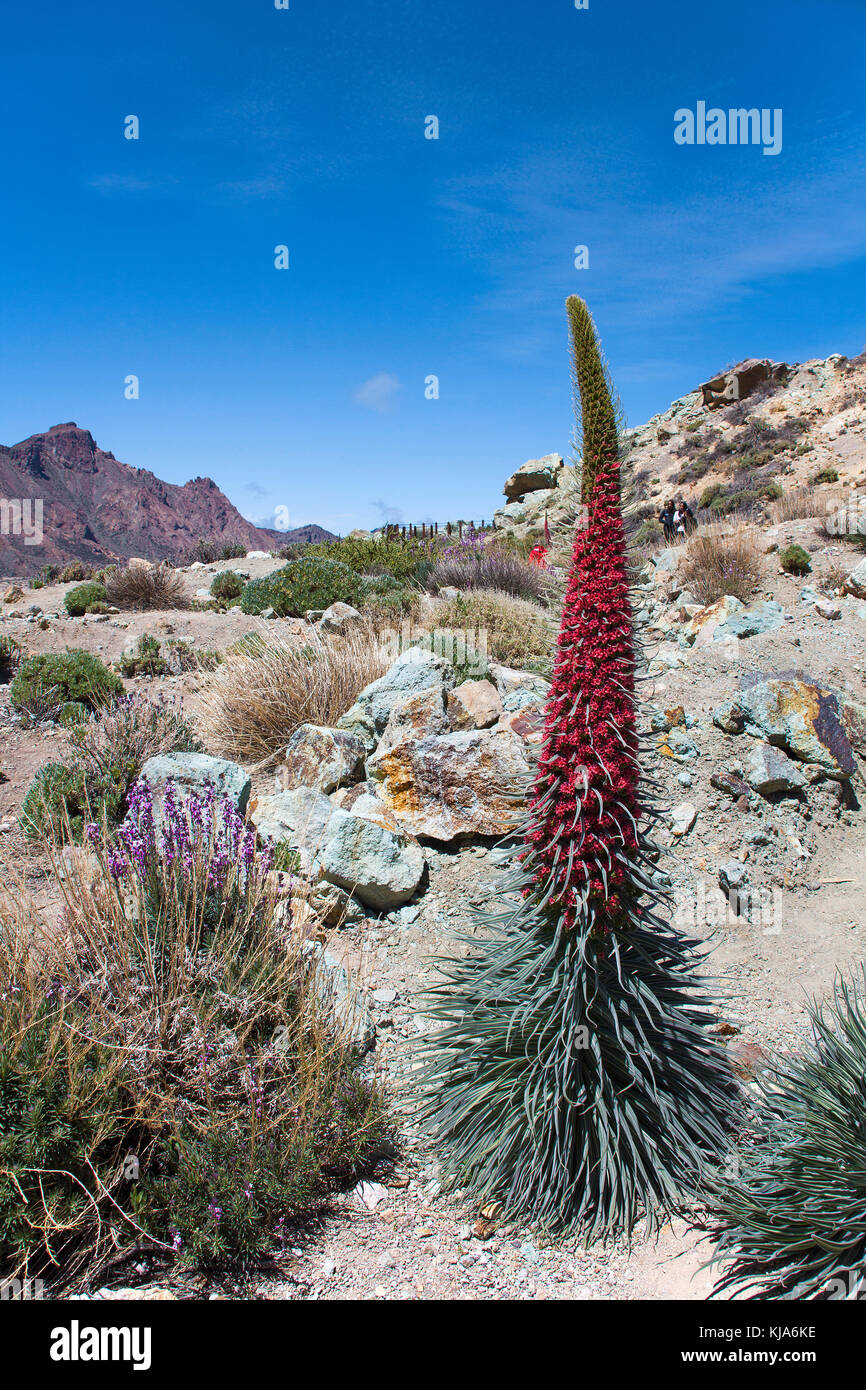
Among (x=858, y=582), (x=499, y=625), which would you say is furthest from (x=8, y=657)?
(x=858, y=582)

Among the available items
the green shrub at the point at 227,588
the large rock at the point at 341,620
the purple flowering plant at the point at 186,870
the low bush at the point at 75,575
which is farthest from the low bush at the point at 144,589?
the purple flowering plant at the point at 186,870

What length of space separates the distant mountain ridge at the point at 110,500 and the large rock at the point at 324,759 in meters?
58.0

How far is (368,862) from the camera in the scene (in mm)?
4609

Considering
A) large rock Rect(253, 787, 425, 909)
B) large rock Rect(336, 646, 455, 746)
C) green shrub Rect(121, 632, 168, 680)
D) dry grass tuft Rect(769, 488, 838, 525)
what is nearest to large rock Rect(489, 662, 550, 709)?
large rock Rect(336, 646, 455, 746)

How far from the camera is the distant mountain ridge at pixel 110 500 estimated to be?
220 ft

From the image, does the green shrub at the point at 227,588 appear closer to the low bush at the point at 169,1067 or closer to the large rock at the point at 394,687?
the large rock at the point at 394,687

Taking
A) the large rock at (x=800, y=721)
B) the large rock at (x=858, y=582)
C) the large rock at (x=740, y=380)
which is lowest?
the large rock at (x=800, y=721)

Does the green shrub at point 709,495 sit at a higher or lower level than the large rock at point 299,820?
higher

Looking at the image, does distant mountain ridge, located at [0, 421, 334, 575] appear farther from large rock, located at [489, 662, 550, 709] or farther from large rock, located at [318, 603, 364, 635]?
large rock, located at [489, 662, 550, 709]

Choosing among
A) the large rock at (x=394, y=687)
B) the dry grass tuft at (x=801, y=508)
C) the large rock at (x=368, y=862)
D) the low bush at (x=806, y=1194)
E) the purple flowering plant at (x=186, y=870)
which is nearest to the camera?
the low bush at (x=806, y=1194)

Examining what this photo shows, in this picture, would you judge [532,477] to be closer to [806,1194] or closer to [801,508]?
[801,508]

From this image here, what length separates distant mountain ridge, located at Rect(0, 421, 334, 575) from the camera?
66.9m

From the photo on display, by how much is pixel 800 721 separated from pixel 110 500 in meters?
79.5
